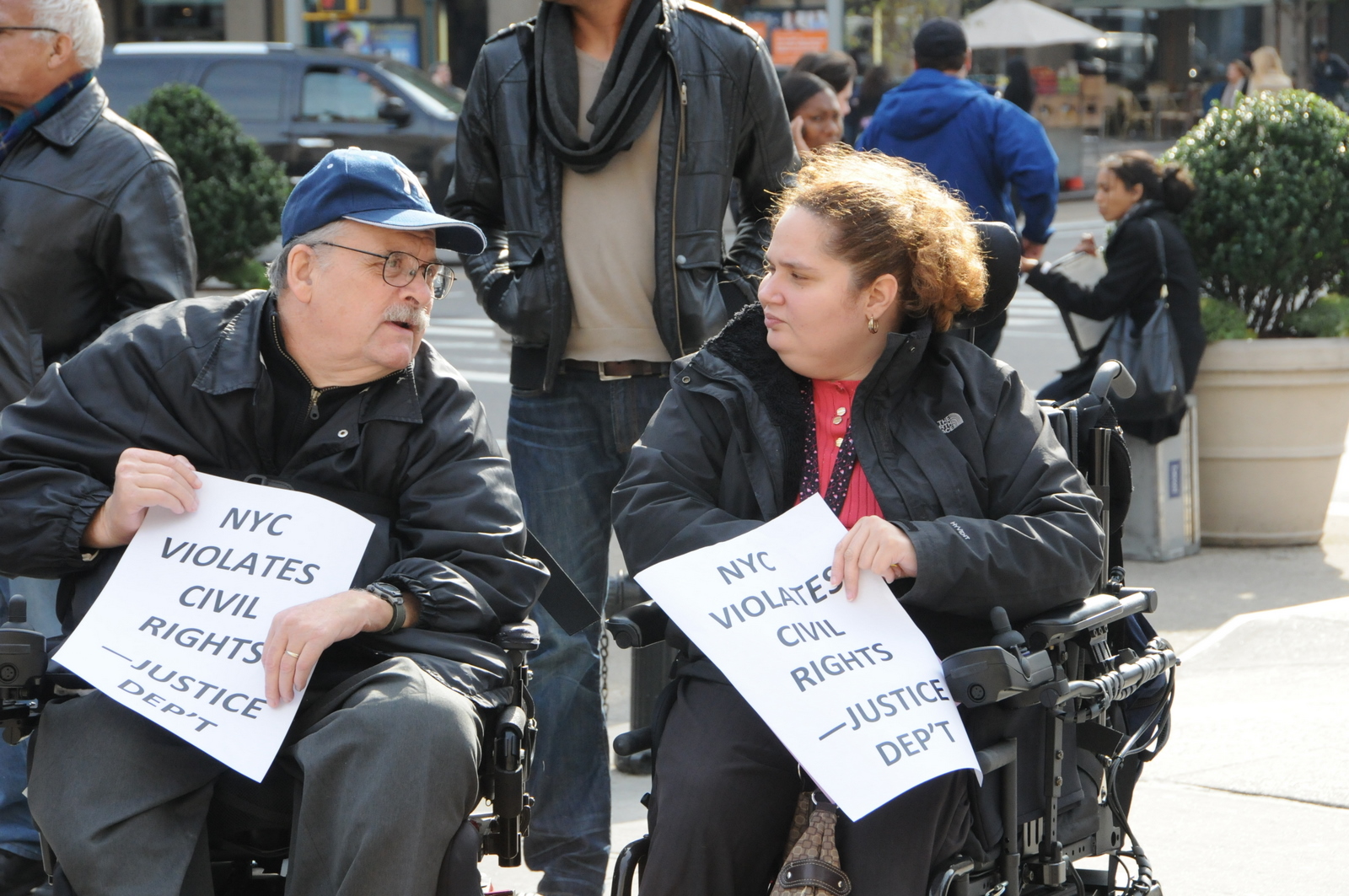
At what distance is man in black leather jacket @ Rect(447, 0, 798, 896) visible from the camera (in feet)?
12.2

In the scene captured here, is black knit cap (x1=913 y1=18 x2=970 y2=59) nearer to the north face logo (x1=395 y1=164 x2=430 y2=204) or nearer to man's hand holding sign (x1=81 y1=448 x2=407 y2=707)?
the north face logo (x1=395 y1=164 x2=430 y2=204)

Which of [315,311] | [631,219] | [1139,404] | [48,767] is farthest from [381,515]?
[1139,404]

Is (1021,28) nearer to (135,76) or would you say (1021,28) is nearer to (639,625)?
(135,76)

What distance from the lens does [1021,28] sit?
25500 mm

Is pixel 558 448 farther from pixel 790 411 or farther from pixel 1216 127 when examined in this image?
pixel 1216 127

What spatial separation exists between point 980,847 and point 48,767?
58.5 inches

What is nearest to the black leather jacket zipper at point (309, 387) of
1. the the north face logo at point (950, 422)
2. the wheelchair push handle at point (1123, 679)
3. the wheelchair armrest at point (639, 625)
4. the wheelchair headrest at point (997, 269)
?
the wheelchair armrest at point (639, 625)

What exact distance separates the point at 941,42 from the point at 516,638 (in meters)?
4.88

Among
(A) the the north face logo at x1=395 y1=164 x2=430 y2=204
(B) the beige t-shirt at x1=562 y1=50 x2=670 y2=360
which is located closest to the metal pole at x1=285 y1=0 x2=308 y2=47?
(B) the beige t-shirt at x1=562 y1=50 x2=670 y2=360

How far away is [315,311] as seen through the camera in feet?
9.69

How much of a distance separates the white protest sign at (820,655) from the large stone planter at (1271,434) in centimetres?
445

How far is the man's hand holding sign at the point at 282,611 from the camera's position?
268 centimetres

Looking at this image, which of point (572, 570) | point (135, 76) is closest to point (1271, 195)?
point (572, 570)

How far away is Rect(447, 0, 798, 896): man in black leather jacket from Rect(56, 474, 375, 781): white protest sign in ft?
3.25
